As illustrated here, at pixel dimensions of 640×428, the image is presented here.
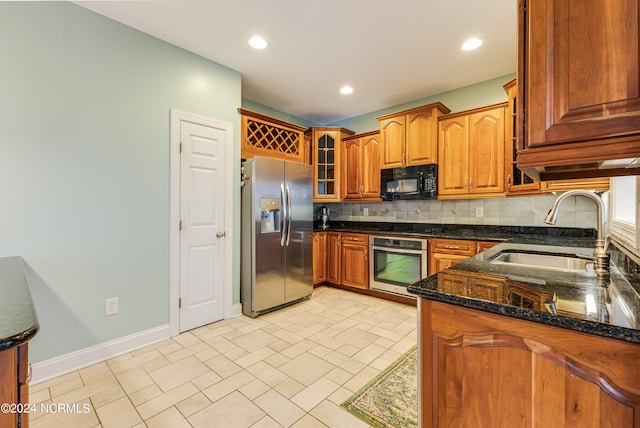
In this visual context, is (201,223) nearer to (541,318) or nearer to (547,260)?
(541,318)

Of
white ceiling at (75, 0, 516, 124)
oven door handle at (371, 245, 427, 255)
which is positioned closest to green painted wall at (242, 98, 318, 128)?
white ceiling at (75, 0, 516, 124)

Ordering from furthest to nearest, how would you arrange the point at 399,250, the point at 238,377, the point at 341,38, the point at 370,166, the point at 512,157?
the point at 370,166 < the point at 399,250 < the point at 512,157 < the point at 341,38 < the point at 238,377

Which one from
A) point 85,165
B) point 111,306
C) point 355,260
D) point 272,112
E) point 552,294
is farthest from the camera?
point 272,112

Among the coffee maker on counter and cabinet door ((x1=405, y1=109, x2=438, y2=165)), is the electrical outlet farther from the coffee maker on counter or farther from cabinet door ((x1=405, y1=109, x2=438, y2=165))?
cabinet door ((x1=405, y1=109, x2=438, y2=165))

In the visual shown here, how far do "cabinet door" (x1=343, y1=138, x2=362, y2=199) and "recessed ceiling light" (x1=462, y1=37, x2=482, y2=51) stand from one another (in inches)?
71.6

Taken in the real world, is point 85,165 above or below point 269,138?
below

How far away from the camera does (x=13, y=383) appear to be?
0.67 metres

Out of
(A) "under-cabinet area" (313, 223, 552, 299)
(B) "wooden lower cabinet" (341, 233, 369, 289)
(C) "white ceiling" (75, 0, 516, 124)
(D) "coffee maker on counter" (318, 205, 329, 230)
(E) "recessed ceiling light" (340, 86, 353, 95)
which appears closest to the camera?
(C) "white ceiling" (75, 0, 516, 124)

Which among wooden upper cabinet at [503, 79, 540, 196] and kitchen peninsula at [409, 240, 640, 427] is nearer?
kitchen peninsula at [409, 240, 640, 427]

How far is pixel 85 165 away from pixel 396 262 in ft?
10.6

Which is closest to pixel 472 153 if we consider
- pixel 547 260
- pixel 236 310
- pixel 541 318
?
pixel 547 260

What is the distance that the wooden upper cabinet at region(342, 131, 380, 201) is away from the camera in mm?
4012

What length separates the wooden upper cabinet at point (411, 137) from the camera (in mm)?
3404

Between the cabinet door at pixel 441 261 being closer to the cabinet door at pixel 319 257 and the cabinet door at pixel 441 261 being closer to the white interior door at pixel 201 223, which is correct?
the cabinet door at pixel 319 257
